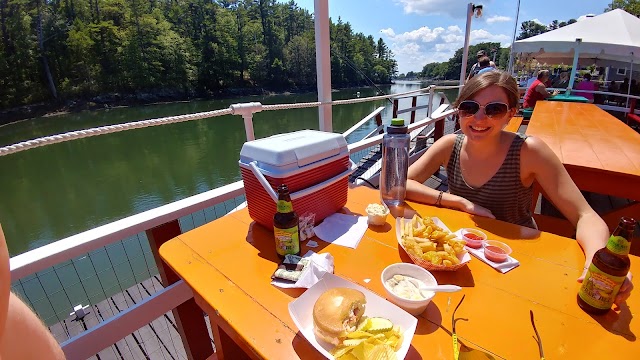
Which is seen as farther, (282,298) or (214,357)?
(214,357)

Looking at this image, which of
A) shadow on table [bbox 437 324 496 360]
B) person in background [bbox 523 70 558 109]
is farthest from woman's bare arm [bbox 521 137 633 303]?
person in background [bbox 523 70 558 109]

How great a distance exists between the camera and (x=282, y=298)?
2.82 ft

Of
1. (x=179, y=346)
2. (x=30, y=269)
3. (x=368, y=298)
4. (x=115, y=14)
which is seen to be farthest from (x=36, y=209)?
(x=115, y=14)

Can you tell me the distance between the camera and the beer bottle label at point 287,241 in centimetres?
98

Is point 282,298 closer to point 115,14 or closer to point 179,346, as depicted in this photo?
point 179,346

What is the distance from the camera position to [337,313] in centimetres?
71

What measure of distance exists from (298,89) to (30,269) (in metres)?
50.6

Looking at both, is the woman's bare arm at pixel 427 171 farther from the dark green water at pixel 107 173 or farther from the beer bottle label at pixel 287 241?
the dark green water at pixel 107 173

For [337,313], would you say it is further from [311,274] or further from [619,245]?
[619,245]

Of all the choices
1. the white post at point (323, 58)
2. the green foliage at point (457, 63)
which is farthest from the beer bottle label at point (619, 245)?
the green foliage at point (457, 63)

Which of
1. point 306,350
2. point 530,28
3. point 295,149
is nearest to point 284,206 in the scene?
point 295,149

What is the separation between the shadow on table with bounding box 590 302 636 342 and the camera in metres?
0.72

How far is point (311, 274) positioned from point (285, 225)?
0.57ft

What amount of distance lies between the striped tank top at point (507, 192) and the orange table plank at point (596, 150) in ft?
2.34
